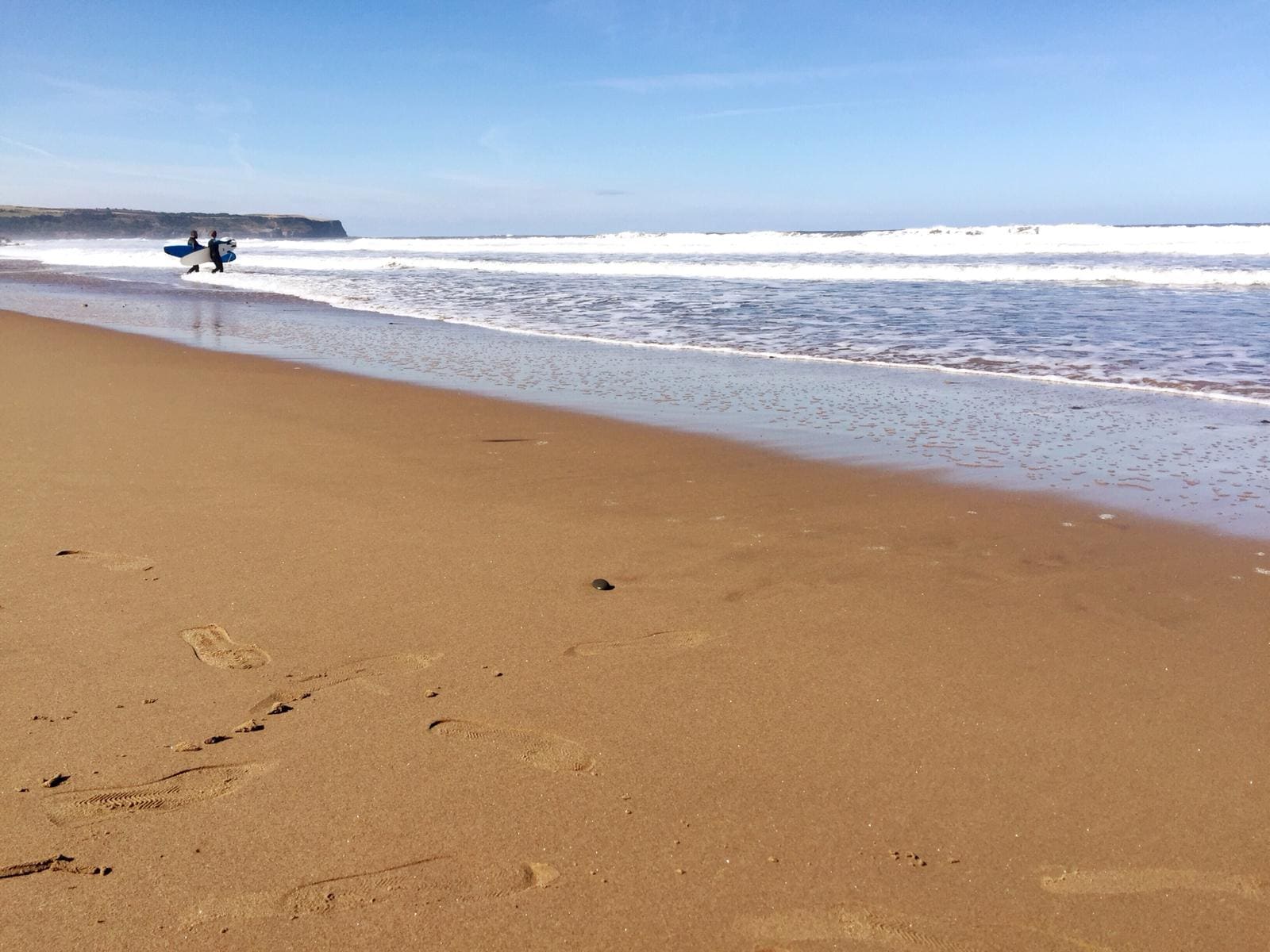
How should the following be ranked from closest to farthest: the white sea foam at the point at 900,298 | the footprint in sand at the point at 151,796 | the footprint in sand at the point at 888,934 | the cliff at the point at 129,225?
the footprint in sand at the point at 888,934 < the footprint in sand at the point at 151,796 < the white sea foam at the point at 900,298 < the cliff at the point at 129,225

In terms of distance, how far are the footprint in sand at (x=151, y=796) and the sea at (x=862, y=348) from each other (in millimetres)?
4443

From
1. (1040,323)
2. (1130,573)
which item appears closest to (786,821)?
(1130,573)

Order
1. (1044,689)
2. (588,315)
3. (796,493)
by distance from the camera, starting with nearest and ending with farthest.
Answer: (1044,689) < (796,493) < (588,315)

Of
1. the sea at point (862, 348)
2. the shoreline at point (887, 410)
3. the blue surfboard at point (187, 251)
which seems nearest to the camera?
the shoreline at point (887, 410)

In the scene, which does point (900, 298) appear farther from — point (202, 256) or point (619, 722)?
point (202, 256)

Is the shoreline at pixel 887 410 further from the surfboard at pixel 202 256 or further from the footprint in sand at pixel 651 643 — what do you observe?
the surfboard at pixel 202 256

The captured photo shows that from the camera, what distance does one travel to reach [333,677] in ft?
9.70

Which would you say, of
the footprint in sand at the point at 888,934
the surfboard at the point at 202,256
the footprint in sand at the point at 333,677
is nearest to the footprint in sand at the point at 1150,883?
the footprint in sand at the point at 888,934

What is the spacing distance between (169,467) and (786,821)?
4.43m

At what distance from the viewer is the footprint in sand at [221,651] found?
9.92 ft

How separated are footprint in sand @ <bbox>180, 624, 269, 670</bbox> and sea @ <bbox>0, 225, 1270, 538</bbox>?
400 centimetres

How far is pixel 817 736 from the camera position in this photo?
2.70m

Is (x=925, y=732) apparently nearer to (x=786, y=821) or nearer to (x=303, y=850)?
(x=786, y=821)

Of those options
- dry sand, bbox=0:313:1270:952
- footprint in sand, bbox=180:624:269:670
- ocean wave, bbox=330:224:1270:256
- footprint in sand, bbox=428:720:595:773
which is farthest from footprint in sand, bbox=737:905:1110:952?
ocean wave, bbox=330:224:1270:256
